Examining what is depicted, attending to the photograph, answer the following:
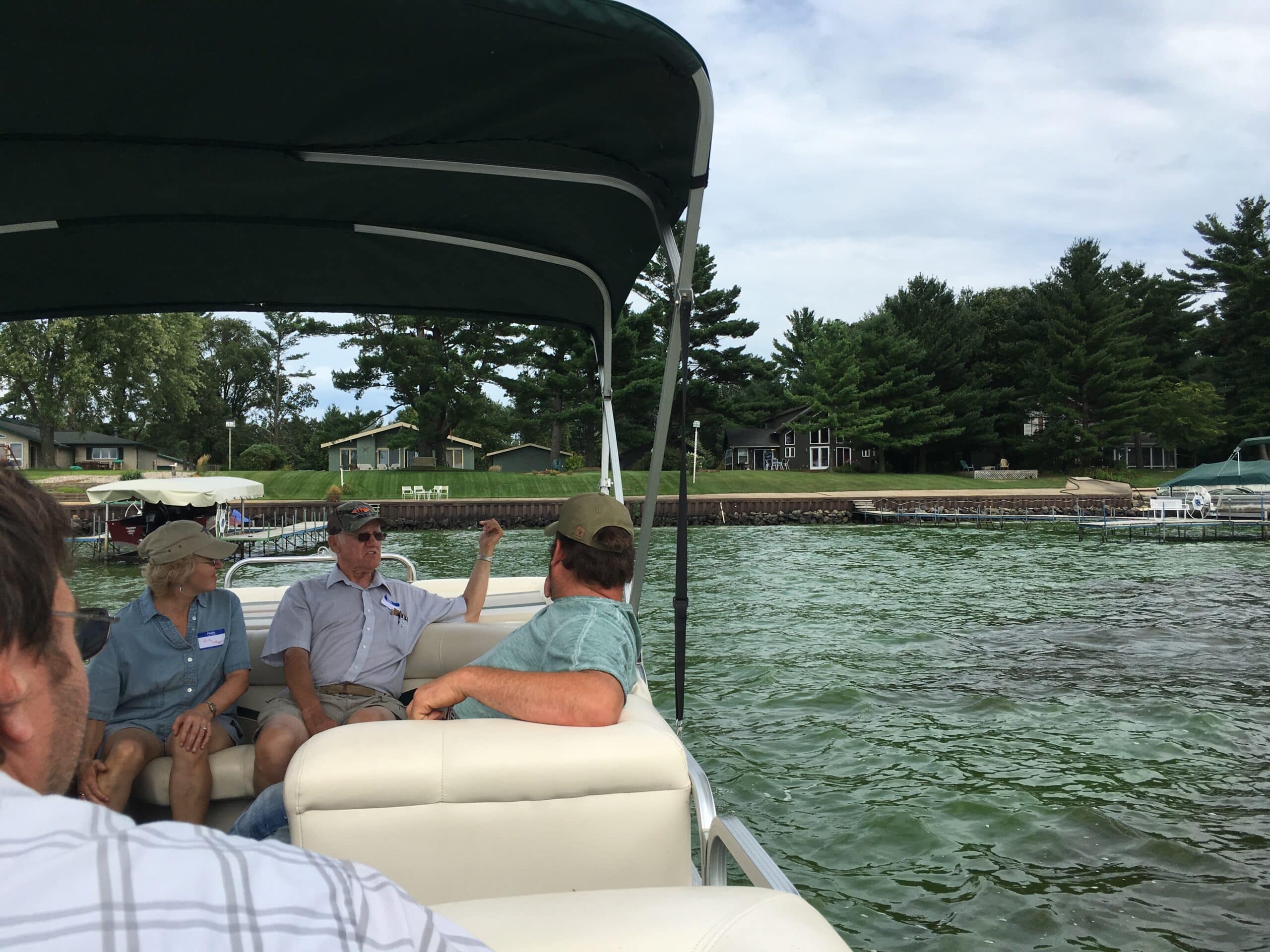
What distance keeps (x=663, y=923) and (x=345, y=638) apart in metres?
2.63

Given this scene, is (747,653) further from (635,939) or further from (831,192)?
(831,192)

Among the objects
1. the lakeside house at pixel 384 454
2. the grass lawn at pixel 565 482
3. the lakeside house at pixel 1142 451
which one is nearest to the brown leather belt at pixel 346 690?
the grass lawn at pixel 565 482

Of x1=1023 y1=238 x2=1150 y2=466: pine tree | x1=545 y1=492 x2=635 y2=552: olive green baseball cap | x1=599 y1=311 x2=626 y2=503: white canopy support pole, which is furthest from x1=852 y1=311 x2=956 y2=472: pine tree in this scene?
x1=545 y1=492 x2=635 y2=552: olive green baseball cap

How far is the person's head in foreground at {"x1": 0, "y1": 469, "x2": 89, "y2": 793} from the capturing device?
735 mm

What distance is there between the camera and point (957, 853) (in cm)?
519

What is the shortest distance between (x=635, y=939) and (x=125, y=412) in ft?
191

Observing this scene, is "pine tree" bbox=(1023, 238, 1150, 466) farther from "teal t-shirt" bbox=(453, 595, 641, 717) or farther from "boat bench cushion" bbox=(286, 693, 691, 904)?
"boat bench cushion" bbox=(286, 693, 691, 904)

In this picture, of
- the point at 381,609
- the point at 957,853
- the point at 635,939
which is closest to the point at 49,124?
the point at 381,609

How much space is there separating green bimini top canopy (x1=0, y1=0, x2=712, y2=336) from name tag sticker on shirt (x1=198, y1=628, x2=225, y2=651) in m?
1.68

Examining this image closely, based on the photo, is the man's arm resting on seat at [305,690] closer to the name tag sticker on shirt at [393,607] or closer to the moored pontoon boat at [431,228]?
the moored pontoon boat at [431,228]

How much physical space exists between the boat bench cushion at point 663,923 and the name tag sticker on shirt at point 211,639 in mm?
2348

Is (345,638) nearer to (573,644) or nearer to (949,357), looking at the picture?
(573,644)

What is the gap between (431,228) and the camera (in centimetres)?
404

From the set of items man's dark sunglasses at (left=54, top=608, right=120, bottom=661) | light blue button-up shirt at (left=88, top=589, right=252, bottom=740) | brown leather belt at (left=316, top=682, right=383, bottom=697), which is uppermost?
man's dark sunglasses at (left=54, top=608, right=120, bottom=661)
